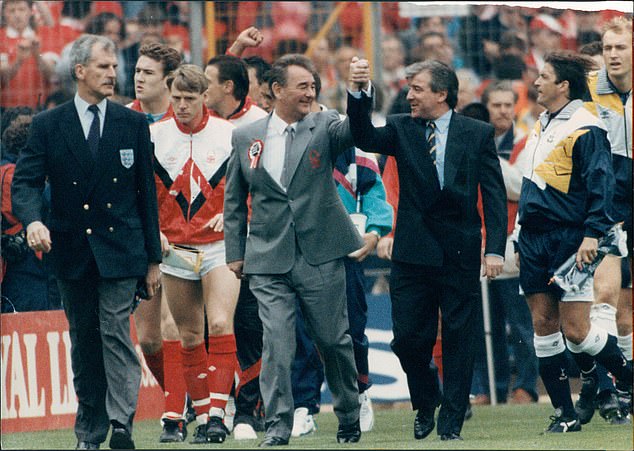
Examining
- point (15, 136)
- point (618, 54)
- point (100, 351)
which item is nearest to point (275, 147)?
point (100, 351)

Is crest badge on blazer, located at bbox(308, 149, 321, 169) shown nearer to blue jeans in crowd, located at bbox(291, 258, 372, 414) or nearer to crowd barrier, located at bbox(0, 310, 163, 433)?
blue jeans in crowd, located at bbox(291, 258, 372, 414)

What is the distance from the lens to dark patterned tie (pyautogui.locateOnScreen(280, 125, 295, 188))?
9.12m

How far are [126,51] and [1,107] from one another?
159 centimetres

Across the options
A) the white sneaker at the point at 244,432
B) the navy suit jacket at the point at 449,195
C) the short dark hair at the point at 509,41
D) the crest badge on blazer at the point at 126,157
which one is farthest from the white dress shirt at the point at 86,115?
the short dark hair at the point at 509,41

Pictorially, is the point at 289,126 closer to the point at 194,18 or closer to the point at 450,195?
the point at 450,195

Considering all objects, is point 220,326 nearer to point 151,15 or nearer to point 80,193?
point 80,193

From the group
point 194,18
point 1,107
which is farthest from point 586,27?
point 1,107

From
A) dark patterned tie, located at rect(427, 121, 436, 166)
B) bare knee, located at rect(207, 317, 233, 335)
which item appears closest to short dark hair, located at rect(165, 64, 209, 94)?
bare knee, located at rect(207, 317, 233, 335)

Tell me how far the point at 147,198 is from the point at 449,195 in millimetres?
1792

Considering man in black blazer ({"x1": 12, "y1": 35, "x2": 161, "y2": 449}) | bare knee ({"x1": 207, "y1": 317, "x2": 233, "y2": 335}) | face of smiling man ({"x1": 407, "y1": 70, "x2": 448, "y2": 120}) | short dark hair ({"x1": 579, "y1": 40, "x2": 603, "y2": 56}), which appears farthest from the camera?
short dark hair ({"x1": 579, "y1": 40, "x2": 603, "y2": 56})

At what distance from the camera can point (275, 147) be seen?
9242 mm

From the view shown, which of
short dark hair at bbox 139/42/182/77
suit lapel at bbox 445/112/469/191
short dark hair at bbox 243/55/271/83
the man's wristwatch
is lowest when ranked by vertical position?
the man's wristwatch

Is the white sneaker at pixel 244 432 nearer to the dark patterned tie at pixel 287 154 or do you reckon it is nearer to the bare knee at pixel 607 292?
the dark patterned tie at pixel 287 154

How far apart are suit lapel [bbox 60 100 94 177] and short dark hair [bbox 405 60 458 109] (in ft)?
6.77
